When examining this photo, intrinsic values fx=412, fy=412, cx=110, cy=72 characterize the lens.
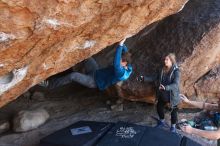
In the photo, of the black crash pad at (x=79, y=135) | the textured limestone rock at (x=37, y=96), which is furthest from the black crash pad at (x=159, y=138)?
the textured limestone rock at (x=37, y=96)

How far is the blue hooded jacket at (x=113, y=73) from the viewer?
5530 mm

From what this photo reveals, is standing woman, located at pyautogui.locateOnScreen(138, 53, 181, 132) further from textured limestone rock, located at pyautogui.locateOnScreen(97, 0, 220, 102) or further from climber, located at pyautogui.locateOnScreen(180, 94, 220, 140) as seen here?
textured limestone rock, located at pyautogui.locateOnScreen(97, 0, 220, 102)

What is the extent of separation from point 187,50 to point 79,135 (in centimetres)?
237

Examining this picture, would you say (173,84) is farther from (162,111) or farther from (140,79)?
(140,79)

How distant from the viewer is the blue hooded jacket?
5530 mm

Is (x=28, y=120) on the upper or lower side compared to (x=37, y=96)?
lower

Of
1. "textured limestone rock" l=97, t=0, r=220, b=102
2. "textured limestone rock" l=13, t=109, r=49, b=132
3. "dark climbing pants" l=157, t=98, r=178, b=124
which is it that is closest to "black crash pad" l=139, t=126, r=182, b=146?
"dark climbing pants" l=157, t=98, r=178, b=124

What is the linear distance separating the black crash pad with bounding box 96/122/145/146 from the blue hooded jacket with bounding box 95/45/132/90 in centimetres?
94

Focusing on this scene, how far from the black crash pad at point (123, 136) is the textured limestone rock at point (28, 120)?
4.79 feet

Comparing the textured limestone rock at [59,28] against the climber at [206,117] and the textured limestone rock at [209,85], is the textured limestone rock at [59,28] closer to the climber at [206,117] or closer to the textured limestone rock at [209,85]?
the climber at [206,117]

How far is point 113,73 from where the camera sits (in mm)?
5836

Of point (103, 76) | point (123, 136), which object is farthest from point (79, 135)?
point (103, 76)

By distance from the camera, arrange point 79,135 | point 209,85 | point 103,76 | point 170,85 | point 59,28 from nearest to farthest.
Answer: point 59,28
point 79,135
point 170,85
point 103,76
point 209,85

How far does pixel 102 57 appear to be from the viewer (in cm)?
679
